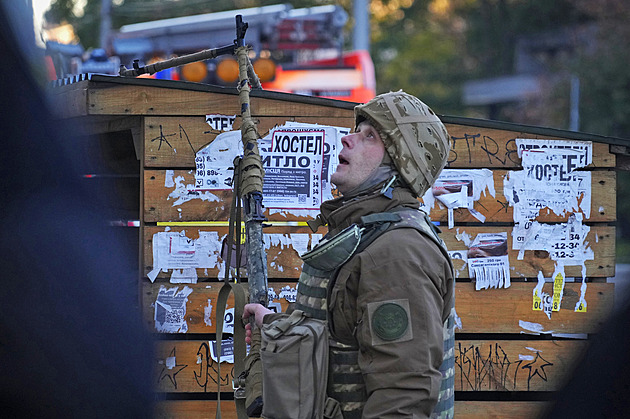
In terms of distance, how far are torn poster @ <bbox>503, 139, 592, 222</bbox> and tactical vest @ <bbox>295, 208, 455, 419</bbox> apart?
1612mm

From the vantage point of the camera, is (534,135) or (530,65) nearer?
(534,135)

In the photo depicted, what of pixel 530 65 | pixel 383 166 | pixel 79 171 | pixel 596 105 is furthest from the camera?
pixel 530 65

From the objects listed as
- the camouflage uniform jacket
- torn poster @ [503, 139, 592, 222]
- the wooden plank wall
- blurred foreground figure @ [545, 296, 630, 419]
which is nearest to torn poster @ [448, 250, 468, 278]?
the wooden plank wall

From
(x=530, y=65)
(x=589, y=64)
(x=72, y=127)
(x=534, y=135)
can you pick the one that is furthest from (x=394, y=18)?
(x=72, y=127)

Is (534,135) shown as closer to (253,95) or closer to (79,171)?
(253,95)

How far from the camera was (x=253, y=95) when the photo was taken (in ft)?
12.2

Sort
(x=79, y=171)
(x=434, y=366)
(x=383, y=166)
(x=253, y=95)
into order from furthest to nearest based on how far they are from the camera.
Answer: (x=253, y=95) < (x=383, y=166) < (x=434, y=366) < (x=79, y=171)

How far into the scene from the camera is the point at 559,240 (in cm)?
377

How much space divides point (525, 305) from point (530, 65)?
30097 mm

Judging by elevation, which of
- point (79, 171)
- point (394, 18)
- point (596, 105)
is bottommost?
point (79, 171)

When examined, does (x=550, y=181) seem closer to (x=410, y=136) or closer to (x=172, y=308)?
(x=410, y=136)

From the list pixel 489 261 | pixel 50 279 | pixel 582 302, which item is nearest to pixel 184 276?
pixel 489 261

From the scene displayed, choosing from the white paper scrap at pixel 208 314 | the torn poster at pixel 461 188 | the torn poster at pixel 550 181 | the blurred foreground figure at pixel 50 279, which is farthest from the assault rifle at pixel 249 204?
the blurred foreground figure at pixel 50 279

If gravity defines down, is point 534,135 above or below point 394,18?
below
